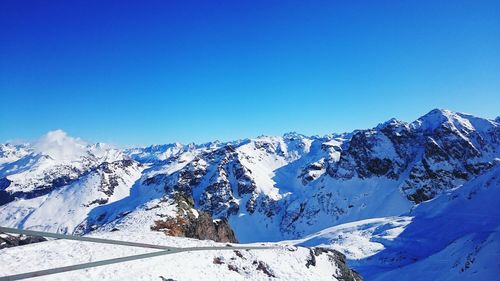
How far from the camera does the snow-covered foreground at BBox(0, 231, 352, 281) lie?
19.9 metres

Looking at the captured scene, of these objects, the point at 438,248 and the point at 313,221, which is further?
the point at 313,221

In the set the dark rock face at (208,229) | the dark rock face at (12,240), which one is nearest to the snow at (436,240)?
the dark rock face at (208,229)

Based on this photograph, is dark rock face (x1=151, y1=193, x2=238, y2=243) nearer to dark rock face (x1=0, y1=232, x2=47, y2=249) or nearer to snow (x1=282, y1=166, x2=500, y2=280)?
dark rock face (x1=0, y1=232, x2=47, y2=249)

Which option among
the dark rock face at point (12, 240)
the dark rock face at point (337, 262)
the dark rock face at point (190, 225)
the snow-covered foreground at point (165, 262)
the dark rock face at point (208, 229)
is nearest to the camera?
the snow-covered foreground at point (165, 262)

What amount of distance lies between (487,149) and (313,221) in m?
90.6

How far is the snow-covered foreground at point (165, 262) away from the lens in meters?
19.9

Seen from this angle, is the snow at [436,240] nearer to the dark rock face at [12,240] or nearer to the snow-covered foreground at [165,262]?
the snow-covered foreground at [165,262]

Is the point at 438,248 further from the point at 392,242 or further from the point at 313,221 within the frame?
the point at 313,221

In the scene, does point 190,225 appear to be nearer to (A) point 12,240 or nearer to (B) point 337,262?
(B) point 337,262

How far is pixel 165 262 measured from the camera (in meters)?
22.1

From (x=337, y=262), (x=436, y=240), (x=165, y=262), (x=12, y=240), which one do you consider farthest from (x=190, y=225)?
(x=436, y=240)

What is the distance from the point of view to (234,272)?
79.9ft

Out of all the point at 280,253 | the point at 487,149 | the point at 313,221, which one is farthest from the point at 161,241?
the point at 487,149

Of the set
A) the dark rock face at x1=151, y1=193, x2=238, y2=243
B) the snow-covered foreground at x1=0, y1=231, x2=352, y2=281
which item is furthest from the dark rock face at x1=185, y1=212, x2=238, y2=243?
the snow-covered foreground at x1=0, y1=231, x2=352, y2=281
